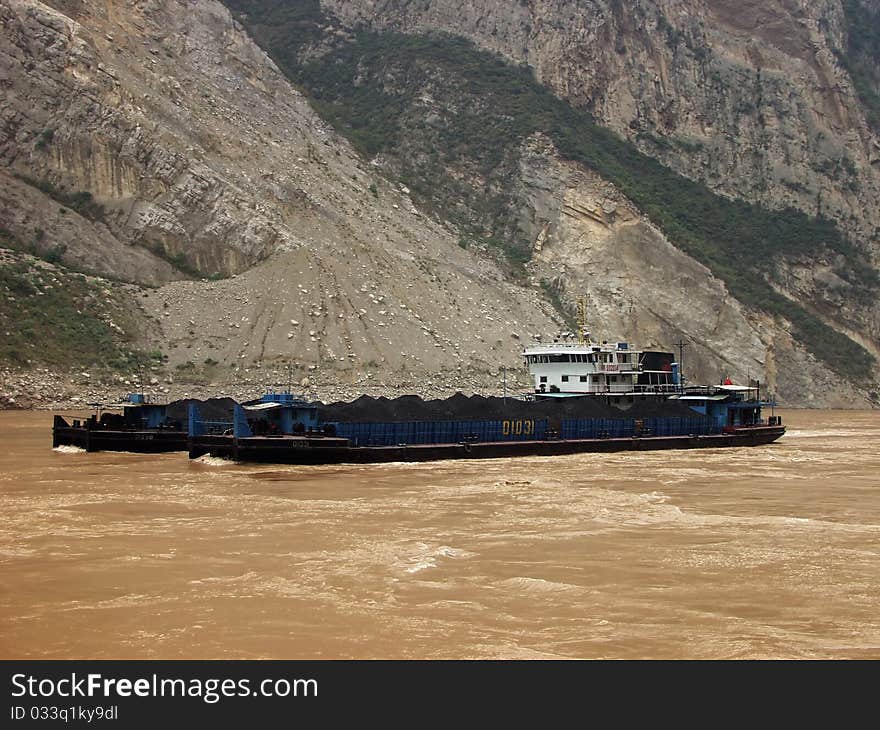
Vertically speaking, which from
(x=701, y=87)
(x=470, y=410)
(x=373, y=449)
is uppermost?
(x=701, y=87)

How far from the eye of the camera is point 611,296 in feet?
292

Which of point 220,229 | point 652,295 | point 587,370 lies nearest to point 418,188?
point 652,295

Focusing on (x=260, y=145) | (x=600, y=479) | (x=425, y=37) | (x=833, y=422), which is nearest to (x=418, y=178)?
(x=260, y=145)

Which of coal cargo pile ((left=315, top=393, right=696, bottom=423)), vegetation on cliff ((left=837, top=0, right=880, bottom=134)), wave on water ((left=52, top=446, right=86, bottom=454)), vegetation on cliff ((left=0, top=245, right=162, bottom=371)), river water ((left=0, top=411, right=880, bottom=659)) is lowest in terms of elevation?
river water ((left=0, top=411, right=880, bottom=659))

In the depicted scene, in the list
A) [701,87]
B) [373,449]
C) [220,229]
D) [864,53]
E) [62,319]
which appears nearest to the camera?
[373,449]

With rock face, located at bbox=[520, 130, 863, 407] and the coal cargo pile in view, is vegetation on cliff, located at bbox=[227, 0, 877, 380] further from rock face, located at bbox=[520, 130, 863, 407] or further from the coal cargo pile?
the coal cargo pile

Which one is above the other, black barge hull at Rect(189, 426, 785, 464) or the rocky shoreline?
the rocky shoreline

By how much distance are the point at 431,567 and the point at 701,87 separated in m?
113

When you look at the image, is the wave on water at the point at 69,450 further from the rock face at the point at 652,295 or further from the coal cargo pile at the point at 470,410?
the rock face at the point at 652,295

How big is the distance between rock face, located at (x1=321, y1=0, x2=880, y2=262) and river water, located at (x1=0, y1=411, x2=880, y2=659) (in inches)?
3464

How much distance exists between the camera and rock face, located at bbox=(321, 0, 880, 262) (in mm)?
114875

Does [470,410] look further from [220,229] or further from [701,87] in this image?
[701,87]

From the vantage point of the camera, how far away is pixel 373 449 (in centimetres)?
3972

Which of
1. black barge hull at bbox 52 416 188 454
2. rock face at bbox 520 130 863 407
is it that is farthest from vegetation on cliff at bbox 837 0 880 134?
black barge hull at bbox 52 416 188 454
